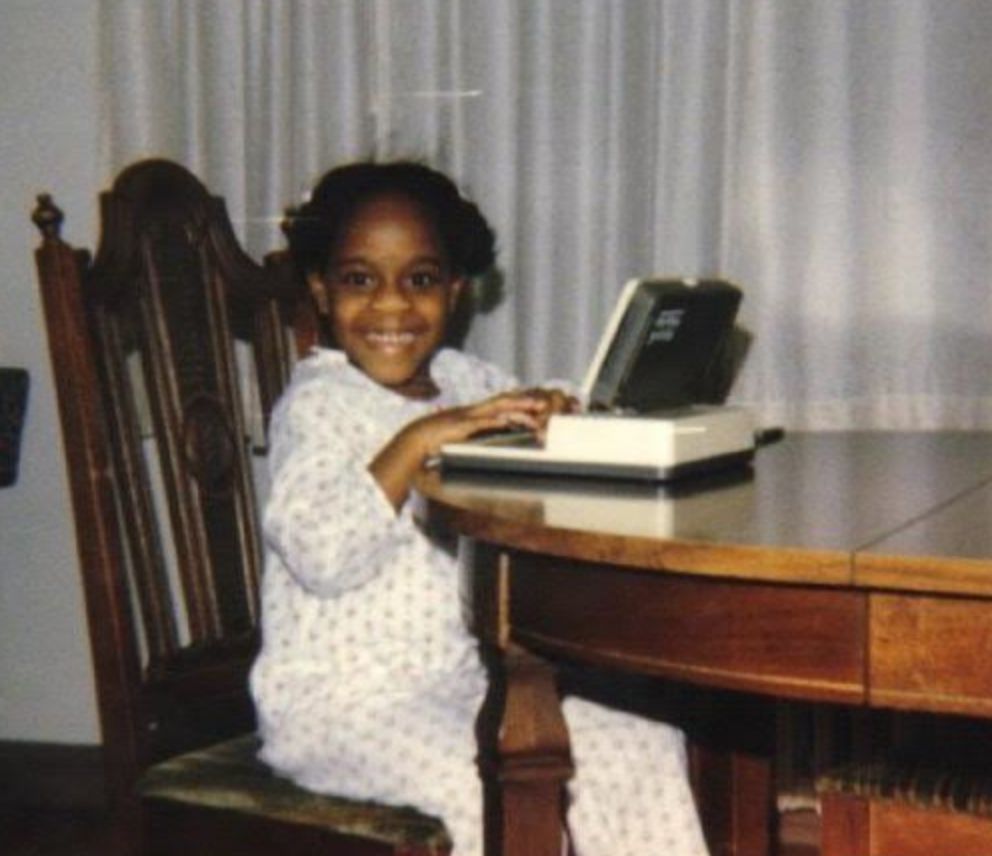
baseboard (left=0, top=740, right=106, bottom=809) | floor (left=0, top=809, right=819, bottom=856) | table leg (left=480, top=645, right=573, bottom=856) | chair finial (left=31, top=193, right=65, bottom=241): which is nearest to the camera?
table leg (left=480, top=645, right=573, bottom=856)

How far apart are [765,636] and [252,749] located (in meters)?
0.88

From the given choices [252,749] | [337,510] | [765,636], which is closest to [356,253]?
[337,510]

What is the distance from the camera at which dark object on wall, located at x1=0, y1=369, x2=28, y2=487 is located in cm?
313

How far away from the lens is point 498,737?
1.62 m

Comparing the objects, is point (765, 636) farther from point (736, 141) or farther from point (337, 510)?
point (736, 141)

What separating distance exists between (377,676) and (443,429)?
32 centimetres

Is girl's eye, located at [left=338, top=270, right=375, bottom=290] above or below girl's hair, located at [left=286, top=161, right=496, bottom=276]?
below

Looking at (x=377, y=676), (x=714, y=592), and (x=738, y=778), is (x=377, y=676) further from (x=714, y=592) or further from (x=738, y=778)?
(x=714, y=592)

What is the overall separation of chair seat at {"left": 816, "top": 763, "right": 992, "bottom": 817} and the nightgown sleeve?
1.87 feet

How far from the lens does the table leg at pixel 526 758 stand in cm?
162

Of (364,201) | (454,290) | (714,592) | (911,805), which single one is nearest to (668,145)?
(454,290)

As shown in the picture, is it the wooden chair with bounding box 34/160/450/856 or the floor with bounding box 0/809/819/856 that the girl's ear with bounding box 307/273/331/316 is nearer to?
the wooden chair with bounding box 34/160/450/856

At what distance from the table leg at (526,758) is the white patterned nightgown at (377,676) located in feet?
0.69

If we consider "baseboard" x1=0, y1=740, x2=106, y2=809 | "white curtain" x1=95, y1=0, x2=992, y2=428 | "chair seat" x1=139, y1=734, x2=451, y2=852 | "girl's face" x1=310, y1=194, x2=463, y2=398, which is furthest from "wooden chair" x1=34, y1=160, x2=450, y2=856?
"baseboard" x1=0, y1=740, x2=106, y2=809
